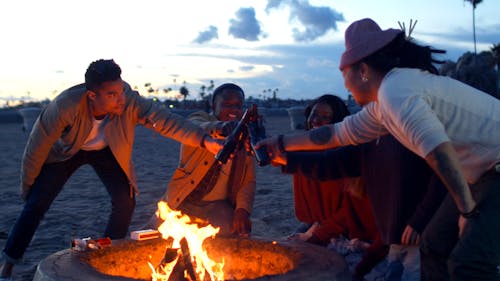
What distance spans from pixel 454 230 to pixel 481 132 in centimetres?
51

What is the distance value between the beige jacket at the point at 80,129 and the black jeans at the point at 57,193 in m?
0.07

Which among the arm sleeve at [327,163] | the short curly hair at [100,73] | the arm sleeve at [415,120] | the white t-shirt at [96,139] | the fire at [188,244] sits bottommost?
the fire at [188,244]

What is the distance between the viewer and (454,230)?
9.45 feet

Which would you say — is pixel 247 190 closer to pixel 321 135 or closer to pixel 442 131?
pixel 321 135

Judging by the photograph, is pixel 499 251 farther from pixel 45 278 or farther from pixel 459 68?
pixel 459 68

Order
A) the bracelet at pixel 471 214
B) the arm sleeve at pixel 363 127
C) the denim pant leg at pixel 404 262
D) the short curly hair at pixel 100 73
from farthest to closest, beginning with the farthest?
the short curly hair at pixel 100 73 < the denim pant leg at pixel 404 262 < the arm sleeve at pixel 363 127 < the bracelet at pixel 471 214

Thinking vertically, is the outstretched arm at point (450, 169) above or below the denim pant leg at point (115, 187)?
above

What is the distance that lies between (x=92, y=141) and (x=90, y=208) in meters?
2.87

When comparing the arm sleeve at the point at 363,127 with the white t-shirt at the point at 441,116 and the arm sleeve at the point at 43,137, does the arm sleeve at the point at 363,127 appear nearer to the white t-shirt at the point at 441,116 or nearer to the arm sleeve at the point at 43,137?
the white t-shirt at the point at 441,116

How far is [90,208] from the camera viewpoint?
7.07 metres

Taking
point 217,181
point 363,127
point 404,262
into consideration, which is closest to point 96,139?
point 217,181

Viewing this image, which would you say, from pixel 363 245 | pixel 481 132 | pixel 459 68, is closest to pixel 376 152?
pixel 363 245

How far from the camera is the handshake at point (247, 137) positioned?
3.72m

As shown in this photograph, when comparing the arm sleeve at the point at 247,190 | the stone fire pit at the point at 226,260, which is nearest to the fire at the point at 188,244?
the stone fire pit at the point at 226,260
